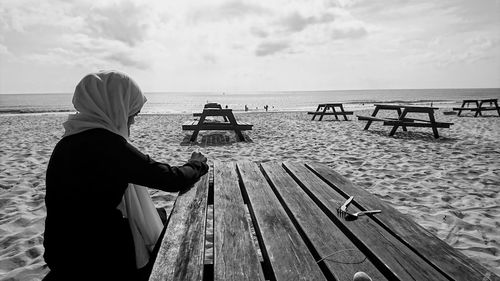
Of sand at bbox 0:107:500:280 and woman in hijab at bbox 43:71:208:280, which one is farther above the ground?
woman in hijab at bbox 43:71:208:280

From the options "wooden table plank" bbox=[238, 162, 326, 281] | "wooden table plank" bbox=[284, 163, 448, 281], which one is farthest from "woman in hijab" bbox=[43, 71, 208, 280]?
"wooden table plank" bbox=[284, 163, 448, 281]

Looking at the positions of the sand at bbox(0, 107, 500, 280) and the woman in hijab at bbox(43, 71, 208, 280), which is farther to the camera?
the sand at bbox(0, 107, 500, 280)

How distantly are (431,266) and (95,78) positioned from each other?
1.94 metres

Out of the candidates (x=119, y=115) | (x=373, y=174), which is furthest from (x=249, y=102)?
(x=119, y=115)

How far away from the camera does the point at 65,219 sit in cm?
154

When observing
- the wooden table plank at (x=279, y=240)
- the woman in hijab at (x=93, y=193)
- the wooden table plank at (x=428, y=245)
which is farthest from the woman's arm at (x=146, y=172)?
the wooden table plank at (x=428, y=245)

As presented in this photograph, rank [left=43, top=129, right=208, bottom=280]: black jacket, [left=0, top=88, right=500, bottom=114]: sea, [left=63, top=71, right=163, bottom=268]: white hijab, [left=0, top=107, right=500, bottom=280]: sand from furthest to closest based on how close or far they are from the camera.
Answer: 1. [left=0, top=88, right=500, bottom=114]: sea
2. [left=0, top=107, right=500, bottom=280]: sand
3. [left=63, top=71, right=163, bottom=268]: white hijab
4. [left=43, top=129, right=208, bottom=280]: black jacket

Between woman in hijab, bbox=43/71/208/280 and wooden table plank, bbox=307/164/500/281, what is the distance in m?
1.28

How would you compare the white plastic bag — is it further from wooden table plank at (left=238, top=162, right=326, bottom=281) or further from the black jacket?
wooden table plank at (left=238, top=162, right=326, bottom=281)

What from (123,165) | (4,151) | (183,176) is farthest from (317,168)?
(4,151)

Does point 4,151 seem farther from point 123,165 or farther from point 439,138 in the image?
point 439,138

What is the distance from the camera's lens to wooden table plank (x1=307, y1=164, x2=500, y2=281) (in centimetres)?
118

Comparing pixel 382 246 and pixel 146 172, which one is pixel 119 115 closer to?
pixel 146 172

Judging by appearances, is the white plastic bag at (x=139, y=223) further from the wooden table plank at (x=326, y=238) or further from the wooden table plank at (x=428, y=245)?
the wooden table plank at (x=428, y=245)
